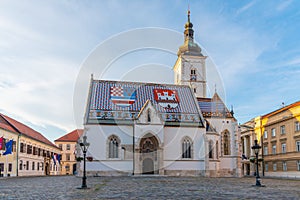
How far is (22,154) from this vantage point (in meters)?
45.7

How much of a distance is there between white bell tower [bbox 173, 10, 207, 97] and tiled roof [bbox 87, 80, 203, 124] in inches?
335

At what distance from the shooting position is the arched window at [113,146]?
37375 millimetres

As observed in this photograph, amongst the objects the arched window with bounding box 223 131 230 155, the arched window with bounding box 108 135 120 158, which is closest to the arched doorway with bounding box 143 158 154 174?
the arched window with bounding box 108 135 120 158

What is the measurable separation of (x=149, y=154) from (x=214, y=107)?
484 inches

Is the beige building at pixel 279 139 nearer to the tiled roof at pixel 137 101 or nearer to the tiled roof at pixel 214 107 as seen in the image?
the tiled roof at pixel 214 107

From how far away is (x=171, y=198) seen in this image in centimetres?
1312

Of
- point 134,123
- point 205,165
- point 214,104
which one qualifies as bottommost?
point 205,165

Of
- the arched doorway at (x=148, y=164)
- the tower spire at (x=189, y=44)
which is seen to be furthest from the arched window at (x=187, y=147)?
the tower spire at (x=189, y=44)

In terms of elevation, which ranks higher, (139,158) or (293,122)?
(293,122)

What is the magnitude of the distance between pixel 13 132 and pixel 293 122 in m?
37.9

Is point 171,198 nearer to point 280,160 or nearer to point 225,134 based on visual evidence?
point 225,134

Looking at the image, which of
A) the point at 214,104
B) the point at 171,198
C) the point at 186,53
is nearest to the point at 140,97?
the point at 214,104

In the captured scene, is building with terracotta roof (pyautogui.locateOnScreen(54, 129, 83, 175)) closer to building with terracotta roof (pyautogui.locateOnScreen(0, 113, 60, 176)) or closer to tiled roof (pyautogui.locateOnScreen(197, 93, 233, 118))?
building with terracotta roof (pyautogui.locateOnScreen(0, 113, 60, 176))

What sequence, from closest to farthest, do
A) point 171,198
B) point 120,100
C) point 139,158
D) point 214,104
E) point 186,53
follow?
point 171,198
point 139,158
point 120,100
point 214,104
point 186,53
